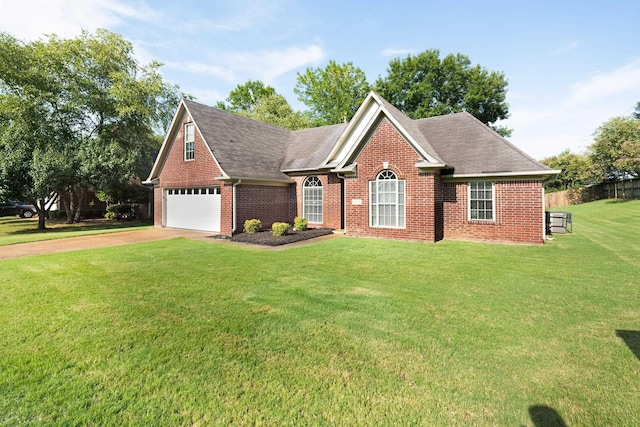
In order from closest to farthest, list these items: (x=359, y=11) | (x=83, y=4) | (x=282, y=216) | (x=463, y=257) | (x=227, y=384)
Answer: (x=227, y=384), (x=463, y=257), (x=83, y=4), (x=359, y=11), (x=282, y=216)

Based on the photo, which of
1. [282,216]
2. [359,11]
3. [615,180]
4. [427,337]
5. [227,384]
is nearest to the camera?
[227,384]

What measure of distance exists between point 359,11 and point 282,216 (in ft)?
33.7

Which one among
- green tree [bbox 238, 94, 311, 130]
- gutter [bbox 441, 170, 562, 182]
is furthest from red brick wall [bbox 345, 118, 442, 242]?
green tree [bbox 238, 94, 311, 130]

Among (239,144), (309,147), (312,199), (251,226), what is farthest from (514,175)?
(239,144)

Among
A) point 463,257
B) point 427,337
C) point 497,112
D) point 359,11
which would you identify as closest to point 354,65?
point 497,112

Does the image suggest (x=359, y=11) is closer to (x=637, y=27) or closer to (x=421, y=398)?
(x=637, y=27)

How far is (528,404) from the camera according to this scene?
3012mm

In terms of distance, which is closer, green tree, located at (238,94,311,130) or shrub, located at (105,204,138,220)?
shrub, located at (105,204,138,220)

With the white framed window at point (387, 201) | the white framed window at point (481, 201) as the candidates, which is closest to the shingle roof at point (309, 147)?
the white framed window at point (387, 201)

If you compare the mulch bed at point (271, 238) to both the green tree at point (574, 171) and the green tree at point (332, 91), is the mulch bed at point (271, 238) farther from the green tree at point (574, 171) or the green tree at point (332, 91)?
the green tree at point (574, 171)

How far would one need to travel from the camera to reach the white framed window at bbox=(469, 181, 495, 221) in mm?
12805

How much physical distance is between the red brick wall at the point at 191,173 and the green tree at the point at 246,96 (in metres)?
37.8

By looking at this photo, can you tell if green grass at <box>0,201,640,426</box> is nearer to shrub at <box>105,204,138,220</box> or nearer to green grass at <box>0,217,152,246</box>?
green grass at <box>0,217,152,246</box>

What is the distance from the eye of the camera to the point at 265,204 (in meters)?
16.5
